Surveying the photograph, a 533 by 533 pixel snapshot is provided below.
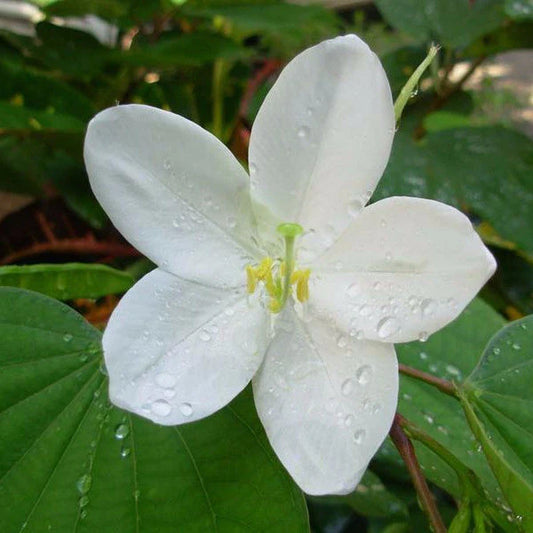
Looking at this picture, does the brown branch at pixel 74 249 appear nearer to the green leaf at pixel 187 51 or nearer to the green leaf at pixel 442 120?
the green leaf at pixel 187 51

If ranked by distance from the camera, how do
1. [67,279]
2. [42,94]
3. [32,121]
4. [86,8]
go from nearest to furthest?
1. [67,279]
2. [32,121]
3. [42,94]
4. [86,8]

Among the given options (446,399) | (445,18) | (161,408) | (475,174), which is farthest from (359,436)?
(445,18)

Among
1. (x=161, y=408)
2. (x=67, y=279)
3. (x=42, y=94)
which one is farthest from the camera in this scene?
(x=42, y=94)

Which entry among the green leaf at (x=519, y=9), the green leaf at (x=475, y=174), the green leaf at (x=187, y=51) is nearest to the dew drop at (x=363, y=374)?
the green leaf at (x=475, y=174)

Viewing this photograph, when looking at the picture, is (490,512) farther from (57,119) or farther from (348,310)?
(57,119)

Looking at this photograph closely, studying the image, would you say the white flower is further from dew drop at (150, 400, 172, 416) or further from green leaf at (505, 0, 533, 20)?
green leaf at (505, 0, 533, 20)

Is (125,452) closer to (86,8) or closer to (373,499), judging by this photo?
(373,499)

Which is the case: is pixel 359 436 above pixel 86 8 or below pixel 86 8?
above
